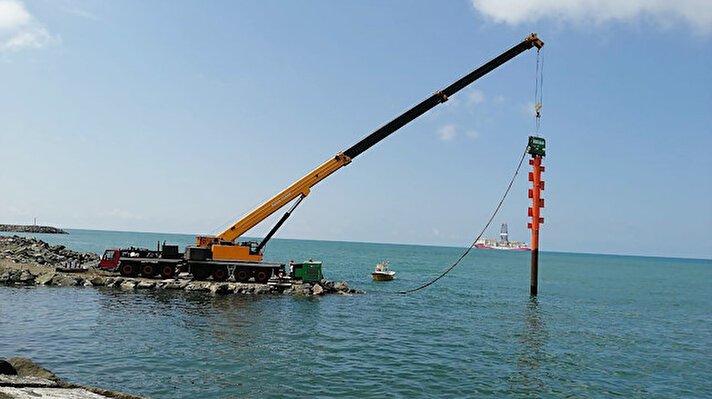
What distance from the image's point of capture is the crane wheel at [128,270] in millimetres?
37938

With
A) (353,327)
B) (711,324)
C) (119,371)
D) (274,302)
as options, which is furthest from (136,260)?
(711,324)

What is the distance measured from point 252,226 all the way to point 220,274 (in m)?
4.64

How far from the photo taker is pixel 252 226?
37.8m

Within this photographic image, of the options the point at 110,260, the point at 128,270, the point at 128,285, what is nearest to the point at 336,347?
the point at 128,285

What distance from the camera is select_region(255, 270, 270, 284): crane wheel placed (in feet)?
124

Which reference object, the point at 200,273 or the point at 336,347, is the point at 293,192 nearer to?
the point at 200,273

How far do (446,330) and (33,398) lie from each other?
69.2 ft

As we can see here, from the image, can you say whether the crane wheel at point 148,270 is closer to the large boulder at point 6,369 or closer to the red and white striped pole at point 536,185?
the large boulder at point 6,369

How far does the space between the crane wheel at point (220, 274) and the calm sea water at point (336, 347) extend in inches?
167

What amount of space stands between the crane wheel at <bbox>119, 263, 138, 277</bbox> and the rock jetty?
26425 mm

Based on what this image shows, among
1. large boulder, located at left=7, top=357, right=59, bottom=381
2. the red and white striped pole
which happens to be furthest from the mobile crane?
large boulder, located at left=7, top=357, right=59, bottom=381

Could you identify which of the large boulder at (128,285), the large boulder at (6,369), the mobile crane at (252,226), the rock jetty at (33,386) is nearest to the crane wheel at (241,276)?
the mobile crane at (252,226)

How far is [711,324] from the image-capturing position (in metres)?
35.7

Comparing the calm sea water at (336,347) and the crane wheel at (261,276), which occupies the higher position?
the crane wheel at (261,276)
